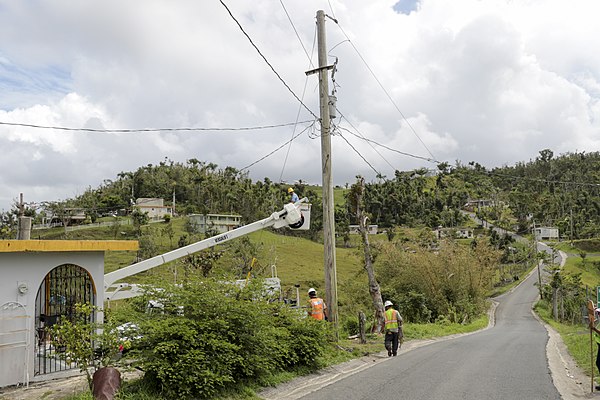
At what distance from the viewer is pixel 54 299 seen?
476 inches

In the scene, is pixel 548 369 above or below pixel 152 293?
below

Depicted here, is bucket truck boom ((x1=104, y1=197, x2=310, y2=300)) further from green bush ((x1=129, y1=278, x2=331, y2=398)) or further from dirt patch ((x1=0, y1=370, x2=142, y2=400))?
green bush ((x1=129, y1=278, x2=331, y2=398))

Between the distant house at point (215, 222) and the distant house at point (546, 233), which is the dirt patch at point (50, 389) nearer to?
the distant house at point (215, 222)

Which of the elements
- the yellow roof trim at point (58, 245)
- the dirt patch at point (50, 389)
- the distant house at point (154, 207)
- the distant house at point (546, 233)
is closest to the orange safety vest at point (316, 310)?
the yellow roof trim at point (58, 245)

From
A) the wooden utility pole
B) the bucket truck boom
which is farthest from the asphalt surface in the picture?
the bucket truck boom

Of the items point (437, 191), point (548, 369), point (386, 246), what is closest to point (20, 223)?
point (548, 369)

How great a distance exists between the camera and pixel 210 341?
823 centimetres

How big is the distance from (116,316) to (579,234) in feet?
305

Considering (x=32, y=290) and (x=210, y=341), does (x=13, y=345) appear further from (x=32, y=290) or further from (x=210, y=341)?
(x=210, y=341)

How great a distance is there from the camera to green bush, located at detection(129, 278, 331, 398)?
26.0 ft

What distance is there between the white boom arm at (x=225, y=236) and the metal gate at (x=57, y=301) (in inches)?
62.4

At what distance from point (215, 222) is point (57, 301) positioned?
52828 millimetres

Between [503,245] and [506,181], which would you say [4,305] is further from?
[506,181]

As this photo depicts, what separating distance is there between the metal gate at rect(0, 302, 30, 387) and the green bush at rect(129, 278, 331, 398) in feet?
10.3
